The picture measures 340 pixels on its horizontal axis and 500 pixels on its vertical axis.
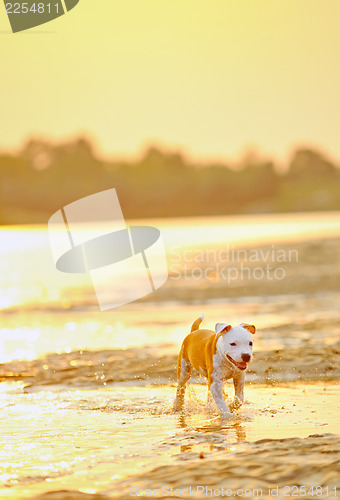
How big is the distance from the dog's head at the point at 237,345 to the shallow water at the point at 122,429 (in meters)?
0.72

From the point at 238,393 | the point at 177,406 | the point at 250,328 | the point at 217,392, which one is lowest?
the point at 177,406

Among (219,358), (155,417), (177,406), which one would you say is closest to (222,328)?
(219,358)

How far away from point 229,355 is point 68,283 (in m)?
24.1

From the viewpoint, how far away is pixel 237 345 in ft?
30.5

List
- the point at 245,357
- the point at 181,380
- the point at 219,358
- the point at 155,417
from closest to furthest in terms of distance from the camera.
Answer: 1. the point at 245,357
2. the point at 219,358
3. the point at 155,417
4. the point at 181,380

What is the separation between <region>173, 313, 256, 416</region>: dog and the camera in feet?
30.4

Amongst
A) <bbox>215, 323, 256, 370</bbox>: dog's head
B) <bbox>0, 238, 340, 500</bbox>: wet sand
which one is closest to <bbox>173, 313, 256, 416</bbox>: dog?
<bbox>215, 323, 256, 370</bbox>: dog's head

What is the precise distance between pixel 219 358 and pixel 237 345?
433 mm

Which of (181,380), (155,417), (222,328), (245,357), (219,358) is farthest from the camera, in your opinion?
(181,380)

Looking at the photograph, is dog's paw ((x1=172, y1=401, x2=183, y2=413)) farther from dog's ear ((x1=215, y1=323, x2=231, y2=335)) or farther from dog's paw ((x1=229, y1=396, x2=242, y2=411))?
dog's ear ((x1=215, y1=323, x2=231, y2=335))

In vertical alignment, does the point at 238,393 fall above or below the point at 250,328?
below

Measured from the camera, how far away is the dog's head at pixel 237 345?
9.20 meters

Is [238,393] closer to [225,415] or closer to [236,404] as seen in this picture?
[236,404]

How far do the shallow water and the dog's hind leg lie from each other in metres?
0.14
